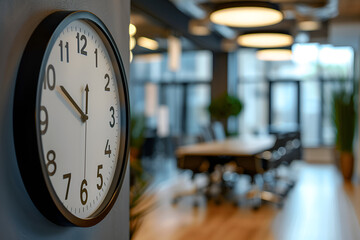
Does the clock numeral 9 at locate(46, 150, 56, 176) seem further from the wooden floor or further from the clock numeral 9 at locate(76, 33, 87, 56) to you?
the wooden floor

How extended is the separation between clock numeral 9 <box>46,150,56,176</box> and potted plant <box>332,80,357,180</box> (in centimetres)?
817

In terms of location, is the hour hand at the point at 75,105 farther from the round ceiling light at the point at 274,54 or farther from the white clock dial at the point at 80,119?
the round ceiling light at the point at 274,54

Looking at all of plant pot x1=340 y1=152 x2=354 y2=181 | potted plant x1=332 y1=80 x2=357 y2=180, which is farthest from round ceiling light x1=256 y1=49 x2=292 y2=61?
plant pot x1=340 y1=152 x2=354 y2=181

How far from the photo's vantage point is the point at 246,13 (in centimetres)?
556

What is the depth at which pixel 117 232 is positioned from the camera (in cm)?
158

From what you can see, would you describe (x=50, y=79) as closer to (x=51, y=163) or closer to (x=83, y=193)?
(x=51, y=163)

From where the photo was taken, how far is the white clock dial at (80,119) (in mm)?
1154

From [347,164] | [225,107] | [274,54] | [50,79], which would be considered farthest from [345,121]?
[50,79]

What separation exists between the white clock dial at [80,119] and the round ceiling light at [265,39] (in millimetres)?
6006

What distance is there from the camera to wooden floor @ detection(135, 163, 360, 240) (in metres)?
4.61

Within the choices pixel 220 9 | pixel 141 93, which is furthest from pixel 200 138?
pixel 141 93

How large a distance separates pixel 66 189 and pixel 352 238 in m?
4.00

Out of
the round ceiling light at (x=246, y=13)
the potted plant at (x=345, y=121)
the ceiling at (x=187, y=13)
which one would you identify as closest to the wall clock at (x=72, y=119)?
the round ceiling light at (x=246, y=13)

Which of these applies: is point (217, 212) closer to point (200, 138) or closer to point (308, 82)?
point (200, 138)
